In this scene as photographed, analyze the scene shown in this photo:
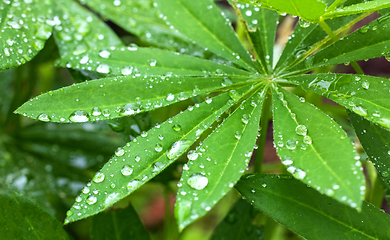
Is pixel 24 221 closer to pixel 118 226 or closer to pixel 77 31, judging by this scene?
pixel 118 226

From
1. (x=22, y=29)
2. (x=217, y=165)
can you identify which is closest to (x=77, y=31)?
(x=22, y=29)

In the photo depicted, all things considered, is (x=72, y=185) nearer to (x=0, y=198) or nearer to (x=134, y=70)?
(x=0, y=198)

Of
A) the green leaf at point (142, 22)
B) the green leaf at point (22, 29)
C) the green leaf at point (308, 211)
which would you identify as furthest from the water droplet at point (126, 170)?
the green leaf at point (142, 22)

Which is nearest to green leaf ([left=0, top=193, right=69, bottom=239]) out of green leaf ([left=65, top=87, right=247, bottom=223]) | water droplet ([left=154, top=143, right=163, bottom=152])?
green leaf ([left=65, top=87, right=247, bottom=223])

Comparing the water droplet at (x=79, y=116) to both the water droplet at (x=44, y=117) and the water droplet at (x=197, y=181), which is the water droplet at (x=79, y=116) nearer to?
the water droplet at (x=44, y=117)

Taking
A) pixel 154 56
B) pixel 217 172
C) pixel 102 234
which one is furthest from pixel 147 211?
pixel 217 172
